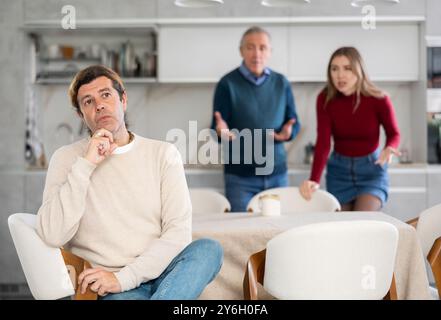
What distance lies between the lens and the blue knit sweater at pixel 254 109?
6.77ft

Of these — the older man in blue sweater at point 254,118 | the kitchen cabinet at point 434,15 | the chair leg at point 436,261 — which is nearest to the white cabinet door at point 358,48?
the older man in blue sweater at point 254,118

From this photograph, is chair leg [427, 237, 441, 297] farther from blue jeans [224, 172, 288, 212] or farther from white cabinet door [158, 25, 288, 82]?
white cabinet door [158, 25, 288, 82]

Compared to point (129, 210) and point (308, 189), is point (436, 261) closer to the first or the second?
point (308, 189)

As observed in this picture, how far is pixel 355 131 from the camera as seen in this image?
1.95 metres

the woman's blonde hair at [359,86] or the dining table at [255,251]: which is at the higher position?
the woman's blonde hair at [359,86]

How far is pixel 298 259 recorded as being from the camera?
1264 mm

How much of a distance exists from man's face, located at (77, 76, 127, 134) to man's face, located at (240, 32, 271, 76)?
0.88m

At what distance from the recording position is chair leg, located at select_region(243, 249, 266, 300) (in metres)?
1.36

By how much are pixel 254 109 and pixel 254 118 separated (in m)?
0.03

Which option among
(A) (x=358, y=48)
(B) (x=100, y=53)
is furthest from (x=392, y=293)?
(B) (x=100, y=53)

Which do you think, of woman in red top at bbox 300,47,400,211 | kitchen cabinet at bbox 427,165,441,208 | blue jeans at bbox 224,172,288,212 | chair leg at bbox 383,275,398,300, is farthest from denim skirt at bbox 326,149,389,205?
chair leg at bbox 383,275,398,300

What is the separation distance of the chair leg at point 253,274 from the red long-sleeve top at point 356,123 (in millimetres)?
688

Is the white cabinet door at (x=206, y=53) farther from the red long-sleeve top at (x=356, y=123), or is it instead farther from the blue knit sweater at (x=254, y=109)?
the red long-sleeve top at (x=356, y=123)
